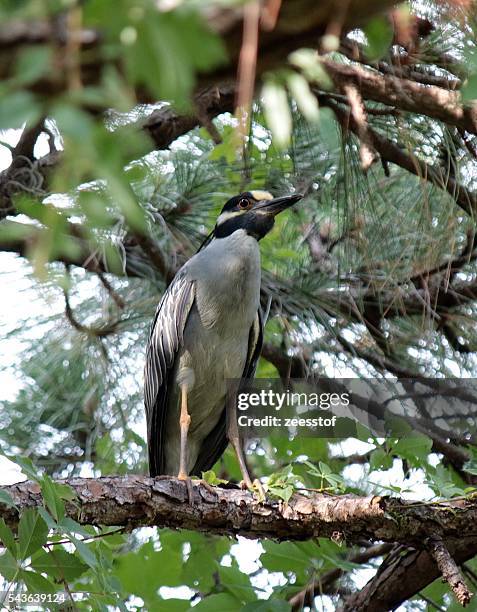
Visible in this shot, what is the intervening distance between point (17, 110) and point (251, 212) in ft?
8.17

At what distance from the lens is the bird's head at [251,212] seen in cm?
308

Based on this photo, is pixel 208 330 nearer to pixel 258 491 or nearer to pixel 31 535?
pixel 258 491

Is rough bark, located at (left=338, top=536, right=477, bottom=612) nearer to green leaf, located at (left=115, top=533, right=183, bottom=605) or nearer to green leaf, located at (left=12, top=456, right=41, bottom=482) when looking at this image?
green leaf, located at (left=115, top=533, right=183, bottom=605)

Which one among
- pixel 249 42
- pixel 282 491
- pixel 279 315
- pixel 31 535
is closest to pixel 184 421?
pixel 279 315

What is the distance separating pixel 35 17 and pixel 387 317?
2.51 metres

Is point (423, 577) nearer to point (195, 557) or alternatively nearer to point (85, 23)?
point (195, 557)

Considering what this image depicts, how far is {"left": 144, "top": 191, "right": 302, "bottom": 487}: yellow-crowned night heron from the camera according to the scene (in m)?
3.05

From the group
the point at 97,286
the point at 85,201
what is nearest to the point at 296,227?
the point at 97,286

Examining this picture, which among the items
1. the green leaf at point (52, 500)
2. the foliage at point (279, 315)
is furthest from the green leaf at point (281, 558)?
the green leaf at point (52, 500)

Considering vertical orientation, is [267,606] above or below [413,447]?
below

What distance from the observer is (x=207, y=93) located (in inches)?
102

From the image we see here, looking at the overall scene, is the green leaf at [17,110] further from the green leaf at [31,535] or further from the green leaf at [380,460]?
the green leaf at [380,460]

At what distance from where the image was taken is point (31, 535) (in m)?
1.62

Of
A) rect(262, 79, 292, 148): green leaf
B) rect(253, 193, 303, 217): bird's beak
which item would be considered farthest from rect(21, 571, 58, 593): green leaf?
rect(253, 193, 303, 217): bird's beak
